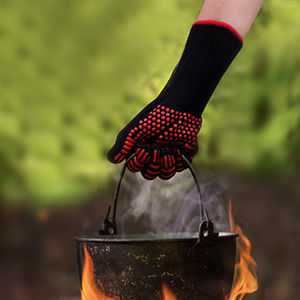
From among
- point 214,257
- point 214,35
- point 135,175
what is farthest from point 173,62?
point 214,257

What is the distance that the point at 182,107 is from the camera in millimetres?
1199

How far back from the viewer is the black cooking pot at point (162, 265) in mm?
1084

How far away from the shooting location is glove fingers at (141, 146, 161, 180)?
1.14 meters

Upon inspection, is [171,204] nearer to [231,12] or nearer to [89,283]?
[89,283]

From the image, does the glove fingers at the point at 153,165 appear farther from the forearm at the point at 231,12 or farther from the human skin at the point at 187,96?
the forearm at the point at 231,12

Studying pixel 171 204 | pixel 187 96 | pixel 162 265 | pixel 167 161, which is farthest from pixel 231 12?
pixel 171 204

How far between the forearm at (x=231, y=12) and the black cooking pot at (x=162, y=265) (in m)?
0.51

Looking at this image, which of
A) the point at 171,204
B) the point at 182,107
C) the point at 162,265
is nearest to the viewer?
the point at 162,265

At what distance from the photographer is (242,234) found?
6.49 ft

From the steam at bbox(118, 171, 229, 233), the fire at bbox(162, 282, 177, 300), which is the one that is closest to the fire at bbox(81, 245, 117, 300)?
the fire at bbox(162, 282, 177, 300)

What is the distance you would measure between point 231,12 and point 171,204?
3.55 feet

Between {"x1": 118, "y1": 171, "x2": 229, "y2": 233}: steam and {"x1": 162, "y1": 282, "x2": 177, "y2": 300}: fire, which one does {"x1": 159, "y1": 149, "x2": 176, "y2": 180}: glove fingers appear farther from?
{"x1": 118, "y1": 171, "x2": 229, "y2": 233}: steam

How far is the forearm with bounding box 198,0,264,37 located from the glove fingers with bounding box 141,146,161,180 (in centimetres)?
43

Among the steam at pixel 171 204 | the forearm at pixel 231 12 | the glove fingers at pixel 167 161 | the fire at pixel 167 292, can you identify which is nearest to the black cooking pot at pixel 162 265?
the fire at pixel 167 292
